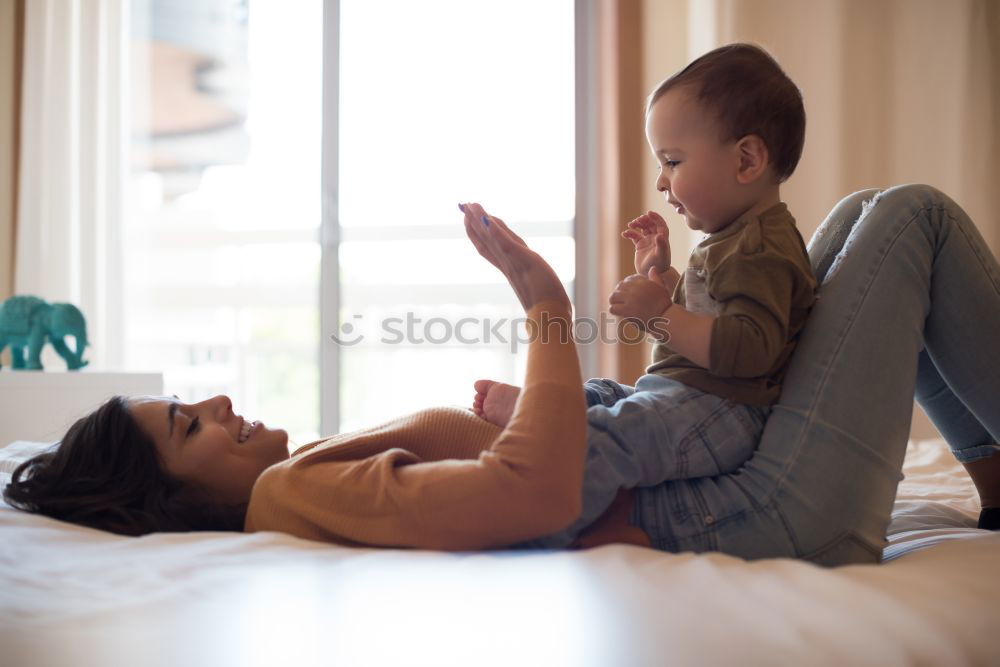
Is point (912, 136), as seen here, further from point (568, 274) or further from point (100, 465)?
point (100, 465)

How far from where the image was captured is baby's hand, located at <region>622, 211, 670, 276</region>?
4.04 ft

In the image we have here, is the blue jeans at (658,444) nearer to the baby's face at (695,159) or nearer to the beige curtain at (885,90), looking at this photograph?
the baby's face at (695,159)

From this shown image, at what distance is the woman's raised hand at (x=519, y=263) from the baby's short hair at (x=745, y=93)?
32 centimetres

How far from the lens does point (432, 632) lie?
65 centimetres

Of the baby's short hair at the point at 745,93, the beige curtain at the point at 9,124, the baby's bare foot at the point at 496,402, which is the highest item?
the beige curtain at the point at 9,124

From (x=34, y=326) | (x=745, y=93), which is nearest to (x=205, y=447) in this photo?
(x=745, y=93)

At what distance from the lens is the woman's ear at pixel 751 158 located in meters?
1.04

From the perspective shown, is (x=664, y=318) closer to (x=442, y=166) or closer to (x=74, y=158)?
(x=442, y=166)

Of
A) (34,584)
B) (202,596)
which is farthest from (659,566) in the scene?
(34,584)

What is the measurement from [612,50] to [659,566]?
2910 millimetres

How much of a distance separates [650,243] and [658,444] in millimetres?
414

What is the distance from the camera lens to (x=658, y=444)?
0.93 metres

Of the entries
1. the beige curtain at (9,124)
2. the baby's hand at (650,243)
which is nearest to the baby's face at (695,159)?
the baby's hand at (650,243)

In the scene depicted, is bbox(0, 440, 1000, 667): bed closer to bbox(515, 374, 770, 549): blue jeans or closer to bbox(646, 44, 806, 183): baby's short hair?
bbox(515, 374, 770, 549): blue jeans
